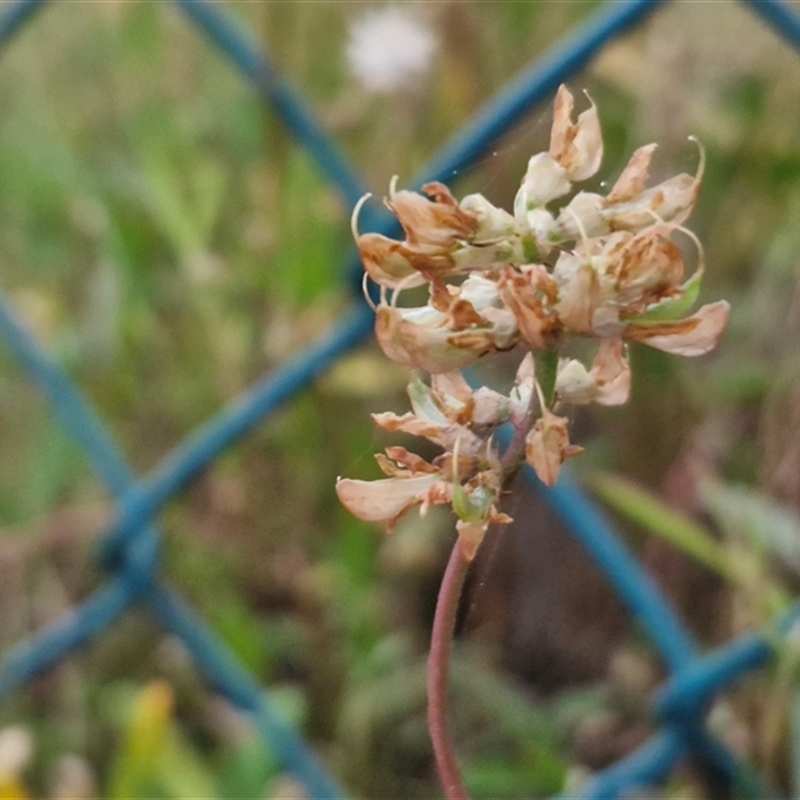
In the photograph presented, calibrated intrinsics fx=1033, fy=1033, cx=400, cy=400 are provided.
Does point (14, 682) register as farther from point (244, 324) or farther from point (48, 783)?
point (244, 324)

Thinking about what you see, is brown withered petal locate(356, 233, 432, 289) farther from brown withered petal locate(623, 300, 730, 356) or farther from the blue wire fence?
the blue wire fence

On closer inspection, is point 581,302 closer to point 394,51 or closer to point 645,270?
point 645,270

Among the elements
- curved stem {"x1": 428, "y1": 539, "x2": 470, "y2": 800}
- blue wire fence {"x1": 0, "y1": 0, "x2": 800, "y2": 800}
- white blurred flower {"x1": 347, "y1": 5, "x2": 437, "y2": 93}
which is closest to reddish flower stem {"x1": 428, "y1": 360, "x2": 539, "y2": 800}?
curved stem {"x1": 428, "y1": 539, "x2": 470, "y2": 800}

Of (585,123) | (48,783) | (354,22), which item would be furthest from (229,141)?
(585,123)

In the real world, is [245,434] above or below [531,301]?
above

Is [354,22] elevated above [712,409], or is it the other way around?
[354,22]

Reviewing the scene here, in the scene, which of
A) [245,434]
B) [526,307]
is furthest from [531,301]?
[245,434]
